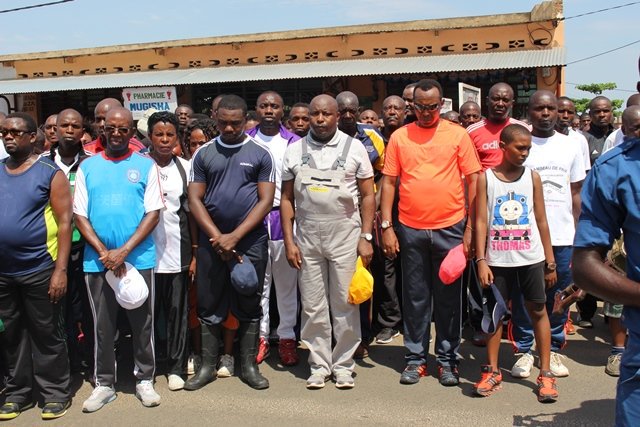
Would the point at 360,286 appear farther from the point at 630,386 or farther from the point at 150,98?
the point at 150,98

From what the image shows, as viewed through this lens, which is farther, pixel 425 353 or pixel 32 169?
→ pixel 425 353

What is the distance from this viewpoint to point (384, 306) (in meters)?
5.69

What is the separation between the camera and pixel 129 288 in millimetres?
4219

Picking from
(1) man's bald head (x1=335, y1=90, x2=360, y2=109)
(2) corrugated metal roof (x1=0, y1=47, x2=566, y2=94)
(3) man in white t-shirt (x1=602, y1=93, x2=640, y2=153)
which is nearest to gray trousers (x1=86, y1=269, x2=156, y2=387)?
(1) man's bald head (x1=335, y1=90, x2=360, y2=109)

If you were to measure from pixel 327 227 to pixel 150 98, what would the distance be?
1308cm

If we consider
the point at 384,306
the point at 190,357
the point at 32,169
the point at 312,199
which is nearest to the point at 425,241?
the point at 312,199

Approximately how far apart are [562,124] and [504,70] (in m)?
8.16

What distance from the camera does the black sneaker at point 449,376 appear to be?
4.51m

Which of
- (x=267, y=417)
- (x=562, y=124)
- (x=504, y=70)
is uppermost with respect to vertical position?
(x=504, y=70)

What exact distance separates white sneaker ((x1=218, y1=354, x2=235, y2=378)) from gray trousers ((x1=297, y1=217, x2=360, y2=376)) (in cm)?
63

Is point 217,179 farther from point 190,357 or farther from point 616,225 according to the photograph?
point 616,225

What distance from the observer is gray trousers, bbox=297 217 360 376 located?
451 cm

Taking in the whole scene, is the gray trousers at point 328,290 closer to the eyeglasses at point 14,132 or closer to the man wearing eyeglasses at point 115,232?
the man wearing eyeglasses at point 115,232

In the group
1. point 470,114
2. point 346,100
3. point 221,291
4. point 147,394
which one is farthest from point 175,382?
point 470,114
